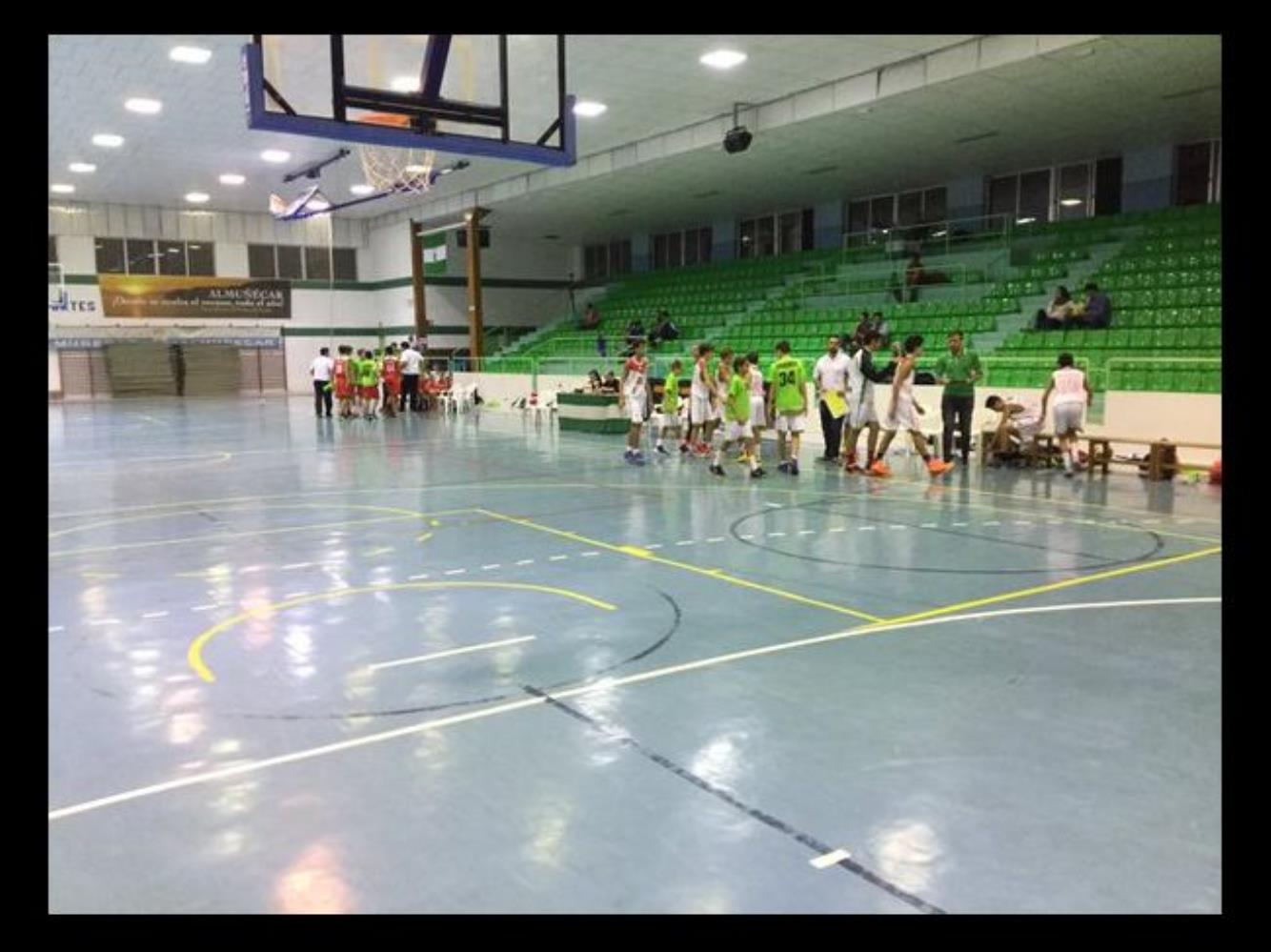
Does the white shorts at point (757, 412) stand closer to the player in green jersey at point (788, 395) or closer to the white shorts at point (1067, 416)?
the player in green jersey at point (788, 395)

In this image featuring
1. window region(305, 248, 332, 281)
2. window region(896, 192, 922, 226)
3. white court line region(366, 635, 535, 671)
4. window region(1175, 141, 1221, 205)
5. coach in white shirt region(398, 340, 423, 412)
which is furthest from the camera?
window region(305, 248, 332, 281)

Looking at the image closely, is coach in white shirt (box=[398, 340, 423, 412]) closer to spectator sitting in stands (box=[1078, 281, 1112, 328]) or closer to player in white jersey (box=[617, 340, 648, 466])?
player in white jersey (box=[617, 340, 648, 466])

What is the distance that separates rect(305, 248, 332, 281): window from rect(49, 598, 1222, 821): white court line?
35236 millimetres

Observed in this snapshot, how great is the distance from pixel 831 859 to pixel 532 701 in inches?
69.3

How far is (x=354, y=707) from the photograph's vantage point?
4.39m

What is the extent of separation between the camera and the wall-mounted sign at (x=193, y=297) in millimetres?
33656

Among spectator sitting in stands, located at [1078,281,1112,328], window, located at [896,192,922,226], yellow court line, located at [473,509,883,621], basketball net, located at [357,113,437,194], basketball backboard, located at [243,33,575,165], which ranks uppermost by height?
window, located at [896,192,922,226]

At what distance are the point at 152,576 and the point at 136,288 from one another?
31.0 m

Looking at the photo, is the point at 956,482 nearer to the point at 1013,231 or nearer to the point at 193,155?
the point at 1013,231

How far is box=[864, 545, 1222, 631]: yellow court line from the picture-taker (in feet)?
19.2

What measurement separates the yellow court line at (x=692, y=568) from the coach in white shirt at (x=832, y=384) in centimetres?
597

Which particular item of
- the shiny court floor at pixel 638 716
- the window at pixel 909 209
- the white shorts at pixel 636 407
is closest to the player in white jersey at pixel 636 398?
the white shorts at pixel 636 407

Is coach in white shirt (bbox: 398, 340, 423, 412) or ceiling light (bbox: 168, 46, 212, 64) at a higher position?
ceiling light (bbox: 168, 46, 212, 64)

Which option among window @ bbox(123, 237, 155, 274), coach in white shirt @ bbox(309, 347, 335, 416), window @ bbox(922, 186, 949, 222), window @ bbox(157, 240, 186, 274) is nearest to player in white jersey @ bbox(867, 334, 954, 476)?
coach in white shirt @ bbox(309, 347, 335, 416)
